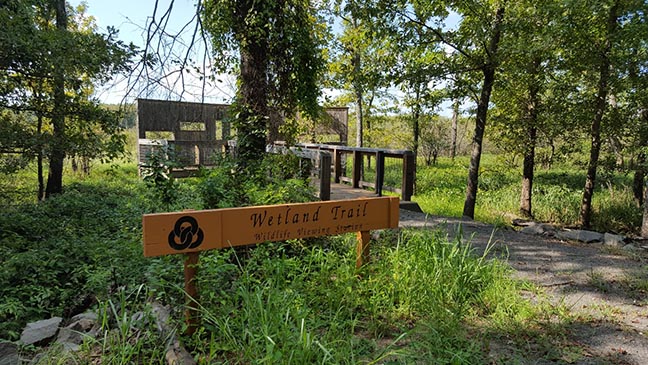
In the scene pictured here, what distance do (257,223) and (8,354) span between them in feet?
5.61

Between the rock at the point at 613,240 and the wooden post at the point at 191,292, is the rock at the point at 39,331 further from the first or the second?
the rock at the point at 613,240

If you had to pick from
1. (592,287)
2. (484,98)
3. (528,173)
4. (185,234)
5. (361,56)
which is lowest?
(592,287)

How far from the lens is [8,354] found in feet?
7.72

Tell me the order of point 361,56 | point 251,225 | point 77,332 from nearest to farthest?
1. point 77,332
2. point 251,225
3. point 361,56

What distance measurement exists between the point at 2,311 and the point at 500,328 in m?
3.58

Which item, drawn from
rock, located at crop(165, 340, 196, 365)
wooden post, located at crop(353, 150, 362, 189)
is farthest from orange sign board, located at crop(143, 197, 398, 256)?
wooden post, located at crop(353, 150, 362, 189)

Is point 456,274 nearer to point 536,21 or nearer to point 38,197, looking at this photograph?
point 536,21

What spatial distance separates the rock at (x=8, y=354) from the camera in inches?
88.0

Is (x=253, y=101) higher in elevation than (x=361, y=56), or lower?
lower

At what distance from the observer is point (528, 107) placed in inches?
340

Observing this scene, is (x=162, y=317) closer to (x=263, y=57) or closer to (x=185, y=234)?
(x=185, y=234)

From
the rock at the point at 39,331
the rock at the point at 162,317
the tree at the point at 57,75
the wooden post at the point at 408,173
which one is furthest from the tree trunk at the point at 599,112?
the rock at the point at 39,331

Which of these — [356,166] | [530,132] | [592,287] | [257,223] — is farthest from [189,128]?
[592,287]

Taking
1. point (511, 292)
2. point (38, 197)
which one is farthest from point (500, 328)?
point (38, 197)
